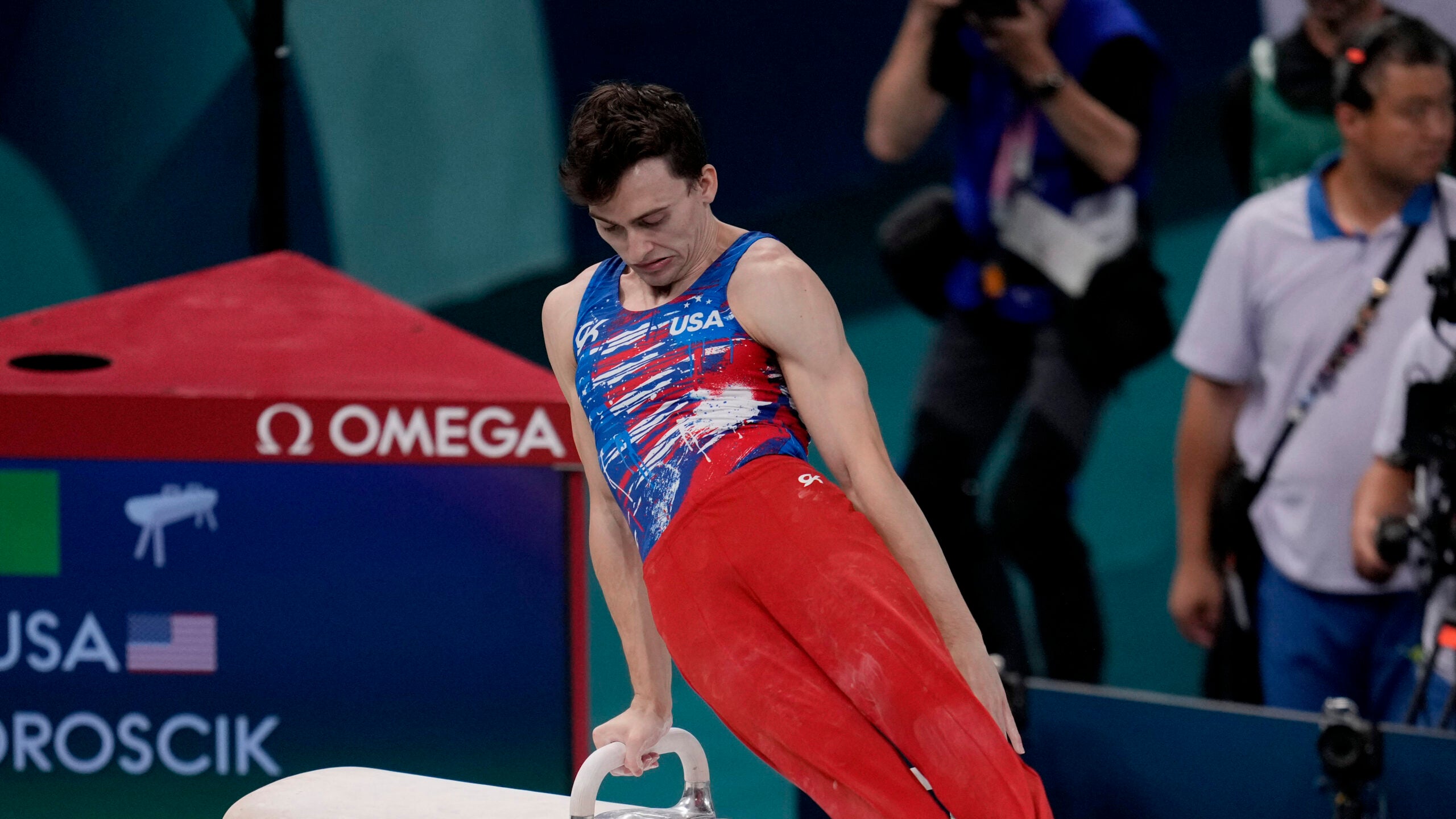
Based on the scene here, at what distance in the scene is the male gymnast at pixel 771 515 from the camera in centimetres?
230

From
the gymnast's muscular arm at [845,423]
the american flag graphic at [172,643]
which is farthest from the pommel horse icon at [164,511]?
the gymnast's muscular arm at [845,423]

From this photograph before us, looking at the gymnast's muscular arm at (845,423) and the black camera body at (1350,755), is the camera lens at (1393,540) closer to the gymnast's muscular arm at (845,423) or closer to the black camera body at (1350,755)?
the black camera body at (1350,755)

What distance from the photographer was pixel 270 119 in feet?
14.4

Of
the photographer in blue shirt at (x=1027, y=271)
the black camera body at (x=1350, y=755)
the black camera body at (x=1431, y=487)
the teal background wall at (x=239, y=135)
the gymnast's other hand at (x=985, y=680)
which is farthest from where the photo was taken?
the teal background wall at (x=239, y=135)

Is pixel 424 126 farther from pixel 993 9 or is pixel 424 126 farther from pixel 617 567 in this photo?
pixel 617 567

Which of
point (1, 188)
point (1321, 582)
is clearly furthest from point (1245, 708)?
point (1, 188)

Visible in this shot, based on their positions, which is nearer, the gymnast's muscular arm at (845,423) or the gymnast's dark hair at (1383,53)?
the gymnast's muscular arm at (845,423)

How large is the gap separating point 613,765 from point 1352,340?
2.43 m

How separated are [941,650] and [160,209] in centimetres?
355

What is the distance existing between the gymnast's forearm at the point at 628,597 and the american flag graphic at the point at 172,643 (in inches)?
38.2

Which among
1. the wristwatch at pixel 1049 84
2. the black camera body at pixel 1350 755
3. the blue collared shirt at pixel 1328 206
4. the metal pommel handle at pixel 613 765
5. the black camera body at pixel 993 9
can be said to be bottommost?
the black camera body at pixel 1350 755

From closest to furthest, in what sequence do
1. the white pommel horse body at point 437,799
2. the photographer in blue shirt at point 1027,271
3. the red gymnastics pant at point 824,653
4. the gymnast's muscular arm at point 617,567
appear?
the red gymnastics pant at point 824,653, the white pommel horse body at point 437,799, the gymnast's muscular arm at point 617,567, the photographer in blue shirt at point 1027,271

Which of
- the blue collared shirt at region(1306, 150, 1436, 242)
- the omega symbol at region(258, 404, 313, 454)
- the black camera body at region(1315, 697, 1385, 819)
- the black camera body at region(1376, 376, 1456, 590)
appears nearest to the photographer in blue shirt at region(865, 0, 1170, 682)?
the blue collared shirt at region(1306, 150, 1436, 242)

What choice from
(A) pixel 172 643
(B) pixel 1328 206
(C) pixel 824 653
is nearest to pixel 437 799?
(C) pixel 824 653
